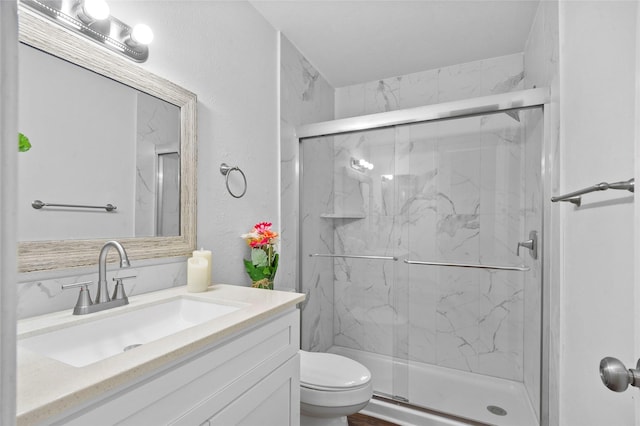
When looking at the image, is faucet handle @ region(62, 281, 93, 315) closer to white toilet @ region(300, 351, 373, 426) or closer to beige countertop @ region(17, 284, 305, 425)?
beige countertop @ region(17, 284, 305, 425)

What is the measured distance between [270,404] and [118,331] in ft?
1.80

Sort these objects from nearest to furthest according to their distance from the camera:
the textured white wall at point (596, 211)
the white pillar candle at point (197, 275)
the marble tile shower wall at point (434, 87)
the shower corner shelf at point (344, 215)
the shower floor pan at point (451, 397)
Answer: the textured white wall at point (596, 211) → the white pillar candle at point (197, 275) → the shower floor pan at point (451, 397) → the shower corner shelf at point (344, 215) → the marble tile shower wall at point (434, 87)

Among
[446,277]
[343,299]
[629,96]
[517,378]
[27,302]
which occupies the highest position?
[629,96]

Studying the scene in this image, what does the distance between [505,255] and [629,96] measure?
126 cm

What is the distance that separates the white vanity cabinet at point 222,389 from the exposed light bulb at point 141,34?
3.60 feet

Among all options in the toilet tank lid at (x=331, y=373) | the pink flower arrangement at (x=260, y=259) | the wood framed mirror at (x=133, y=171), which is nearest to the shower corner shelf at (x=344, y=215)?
the pink flower arrangement at (x=260, y=259)

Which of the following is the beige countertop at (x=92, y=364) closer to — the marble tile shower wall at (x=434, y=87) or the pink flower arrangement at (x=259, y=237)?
the pink flower arrangement at (x=259, y=237)

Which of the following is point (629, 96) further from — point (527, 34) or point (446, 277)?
point (527, 34)

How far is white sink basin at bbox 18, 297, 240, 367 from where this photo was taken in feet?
2.82

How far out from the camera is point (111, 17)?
1129 mm

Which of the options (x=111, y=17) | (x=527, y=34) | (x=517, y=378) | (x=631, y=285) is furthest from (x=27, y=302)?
(x=527, y=34)

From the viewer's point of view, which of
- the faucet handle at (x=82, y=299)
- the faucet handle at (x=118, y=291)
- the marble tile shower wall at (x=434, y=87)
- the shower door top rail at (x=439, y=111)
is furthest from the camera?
the marble tile shower wall at (x=434, y=87)

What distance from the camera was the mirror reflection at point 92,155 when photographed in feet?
3.12

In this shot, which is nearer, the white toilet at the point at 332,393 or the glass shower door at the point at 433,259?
Answer: the white toilet at the point at 332,393
